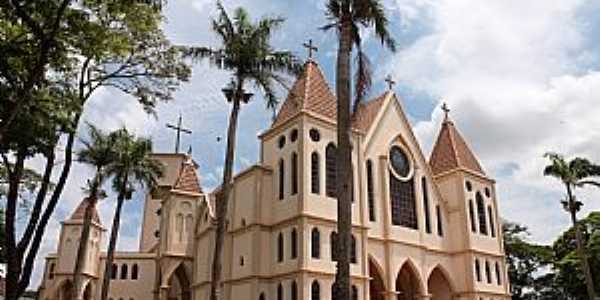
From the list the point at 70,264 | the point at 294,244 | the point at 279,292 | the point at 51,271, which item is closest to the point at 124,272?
the point at 70,264

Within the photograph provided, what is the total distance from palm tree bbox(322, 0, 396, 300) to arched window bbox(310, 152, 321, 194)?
46.6 ft

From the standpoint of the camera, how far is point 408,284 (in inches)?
1469

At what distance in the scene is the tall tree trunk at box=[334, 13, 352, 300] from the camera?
47.8 feet

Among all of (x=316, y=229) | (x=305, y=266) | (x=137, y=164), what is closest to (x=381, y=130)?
(x=316, y=229)

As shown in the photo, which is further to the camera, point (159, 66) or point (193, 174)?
point (193, 174)

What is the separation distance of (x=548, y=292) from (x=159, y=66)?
45827 millimetres

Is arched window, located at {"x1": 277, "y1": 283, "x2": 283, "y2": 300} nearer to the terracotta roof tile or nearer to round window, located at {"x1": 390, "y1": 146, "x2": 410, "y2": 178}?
the terracotta roof tile

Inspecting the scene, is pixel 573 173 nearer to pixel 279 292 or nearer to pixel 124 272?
pixel 279 292

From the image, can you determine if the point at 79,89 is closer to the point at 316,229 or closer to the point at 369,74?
the point at 369,74

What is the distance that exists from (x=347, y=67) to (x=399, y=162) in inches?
867

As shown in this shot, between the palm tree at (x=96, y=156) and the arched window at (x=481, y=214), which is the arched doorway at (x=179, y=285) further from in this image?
the arched window at (x=481, y=214)

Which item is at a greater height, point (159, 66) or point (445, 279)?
point (159, 66)

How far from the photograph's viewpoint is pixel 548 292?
5244cm

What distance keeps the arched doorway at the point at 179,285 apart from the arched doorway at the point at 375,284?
1481 centimetres
